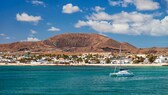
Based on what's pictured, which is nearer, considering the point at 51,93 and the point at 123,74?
the point at 51,93

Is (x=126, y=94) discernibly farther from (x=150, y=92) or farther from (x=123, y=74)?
(x=123, y=74)

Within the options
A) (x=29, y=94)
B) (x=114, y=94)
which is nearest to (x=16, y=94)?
(x=29, y=94)

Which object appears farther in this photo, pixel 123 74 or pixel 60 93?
pixel 123 74

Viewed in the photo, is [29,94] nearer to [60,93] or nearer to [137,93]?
[60,93]

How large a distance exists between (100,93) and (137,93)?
20.0ft

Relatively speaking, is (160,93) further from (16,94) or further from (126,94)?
(16,94)

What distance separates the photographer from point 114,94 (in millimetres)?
65000

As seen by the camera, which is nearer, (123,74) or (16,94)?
(16,94)

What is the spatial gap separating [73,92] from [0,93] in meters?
12.3

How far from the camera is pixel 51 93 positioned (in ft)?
222

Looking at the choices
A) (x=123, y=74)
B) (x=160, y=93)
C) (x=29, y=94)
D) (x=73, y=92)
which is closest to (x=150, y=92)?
(x=160, y=93)

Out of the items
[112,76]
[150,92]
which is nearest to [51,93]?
[150,92]

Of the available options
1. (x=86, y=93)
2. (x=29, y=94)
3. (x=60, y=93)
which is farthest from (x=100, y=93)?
(x=29, y=94)

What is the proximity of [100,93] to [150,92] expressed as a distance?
870 centimetres
